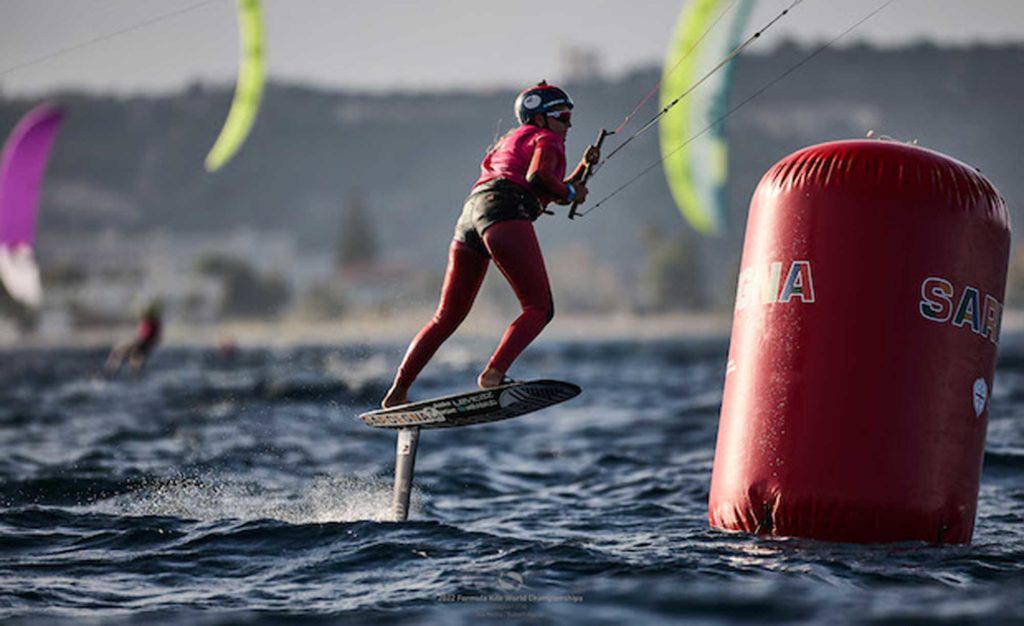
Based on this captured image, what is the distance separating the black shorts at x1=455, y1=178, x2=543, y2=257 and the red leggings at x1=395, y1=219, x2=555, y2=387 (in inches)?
1.9

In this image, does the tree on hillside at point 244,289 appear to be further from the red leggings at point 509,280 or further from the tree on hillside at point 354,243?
the red leggings at point 509,280

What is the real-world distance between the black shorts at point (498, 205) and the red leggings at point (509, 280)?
0.05 meters

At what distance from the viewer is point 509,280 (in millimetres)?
7832

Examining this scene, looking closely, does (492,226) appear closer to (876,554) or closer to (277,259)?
(876,554)

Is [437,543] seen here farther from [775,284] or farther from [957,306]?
[957,306]

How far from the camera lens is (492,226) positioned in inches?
304

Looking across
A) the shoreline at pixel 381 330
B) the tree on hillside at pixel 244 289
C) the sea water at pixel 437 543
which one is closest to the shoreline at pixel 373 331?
the shoreline at pixel 381 330

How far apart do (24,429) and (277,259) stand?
588 ft

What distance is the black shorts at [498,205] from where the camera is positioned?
7.72 m

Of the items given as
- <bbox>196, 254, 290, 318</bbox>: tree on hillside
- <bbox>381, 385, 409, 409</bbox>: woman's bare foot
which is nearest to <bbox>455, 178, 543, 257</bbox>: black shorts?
<bbox>381, 385, 409, 409</bbox>: woman's bare foot

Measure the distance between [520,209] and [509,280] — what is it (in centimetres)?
43

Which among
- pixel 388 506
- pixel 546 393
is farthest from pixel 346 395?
pixel 546 393

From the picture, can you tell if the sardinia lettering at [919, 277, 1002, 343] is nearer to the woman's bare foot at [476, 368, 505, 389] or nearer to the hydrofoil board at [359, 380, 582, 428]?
the hydrofoil board at [359, 380, 582, 428]

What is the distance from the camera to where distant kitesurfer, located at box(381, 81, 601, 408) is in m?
7.62
